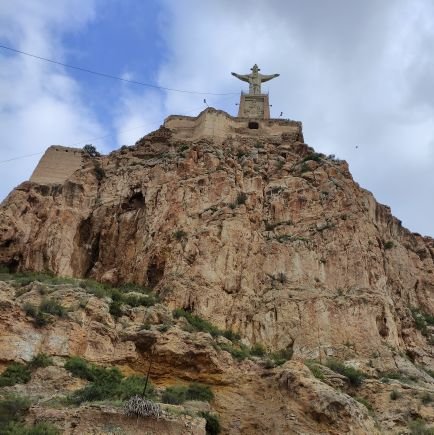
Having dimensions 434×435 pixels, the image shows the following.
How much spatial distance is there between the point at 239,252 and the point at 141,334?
28.7 ft

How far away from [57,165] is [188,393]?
72.6 ft

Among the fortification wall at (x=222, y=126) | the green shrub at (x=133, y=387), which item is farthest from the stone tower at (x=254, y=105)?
the green shrub at (x=133, y=387)

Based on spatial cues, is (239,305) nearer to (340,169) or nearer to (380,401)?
(380,401)

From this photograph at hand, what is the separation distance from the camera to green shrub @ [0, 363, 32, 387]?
61.1ft

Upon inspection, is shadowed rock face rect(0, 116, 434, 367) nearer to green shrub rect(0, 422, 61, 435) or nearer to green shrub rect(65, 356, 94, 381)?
green shrub rect(65, 356, 94, 381)

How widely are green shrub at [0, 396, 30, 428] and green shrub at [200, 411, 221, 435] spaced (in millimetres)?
5100

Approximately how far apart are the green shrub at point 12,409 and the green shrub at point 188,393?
4140 millimetres

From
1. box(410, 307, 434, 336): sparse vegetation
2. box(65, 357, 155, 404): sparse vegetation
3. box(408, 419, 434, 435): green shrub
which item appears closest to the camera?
box(65, 357, 155, 404): sparse vegetation

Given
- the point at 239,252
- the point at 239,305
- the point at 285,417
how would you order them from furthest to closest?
1. the point at 239,252
2. the point at 239,305
3. the point at 285,417

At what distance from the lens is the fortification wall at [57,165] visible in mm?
37875

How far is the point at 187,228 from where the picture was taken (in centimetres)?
3062

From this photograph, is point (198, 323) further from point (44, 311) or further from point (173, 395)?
point (44, 311)

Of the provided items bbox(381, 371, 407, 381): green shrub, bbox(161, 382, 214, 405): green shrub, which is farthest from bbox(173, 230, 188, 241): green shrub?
bbox(381, 371, 407, 381): green shrub

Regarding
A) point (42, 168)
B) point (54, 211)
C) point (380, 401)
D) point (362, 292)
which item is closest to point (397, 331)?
point (362, 292)
